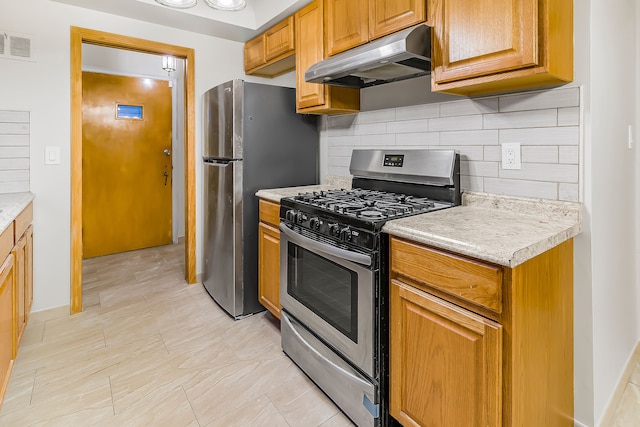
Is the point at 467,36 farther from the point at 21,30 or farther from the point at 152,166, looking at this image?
the point at 152,166

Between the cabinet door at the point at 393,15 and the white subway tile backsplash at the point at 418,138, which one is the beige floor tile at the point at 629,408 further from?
the cabinet door at the point at 393,15

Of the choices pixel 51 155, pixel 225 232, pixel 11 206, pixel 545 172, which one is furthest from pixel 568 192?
pixel 51 155

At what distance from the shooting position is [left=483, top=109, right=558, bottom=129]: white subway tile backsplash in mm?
1501

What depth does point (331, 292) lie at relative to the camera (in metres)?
1.71

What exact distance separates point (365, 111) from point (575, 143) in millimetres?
1328

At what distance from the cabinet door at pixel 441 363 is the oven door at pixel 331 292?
0.37 feet

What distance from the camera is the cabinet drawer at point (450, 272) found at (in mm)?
1081

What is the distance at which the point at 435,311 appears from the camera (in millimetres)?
1253

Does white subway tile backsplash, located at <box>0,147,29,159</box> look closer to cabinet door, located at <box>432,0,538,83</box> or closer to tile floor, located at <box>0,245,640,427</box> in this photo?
tile floor, located at <box>0,245,640,427</box>

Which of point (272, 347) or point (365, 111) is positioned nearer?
point (272, 347)

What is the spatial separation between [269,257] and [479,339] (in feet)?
4.91

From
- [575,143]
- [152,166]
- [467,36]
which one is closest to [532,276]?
[575,143]

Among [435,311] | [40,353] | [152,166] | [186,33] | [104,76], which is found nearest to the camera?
[435,311]

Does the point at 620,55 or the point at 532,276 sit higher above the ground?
the point at 620,55
